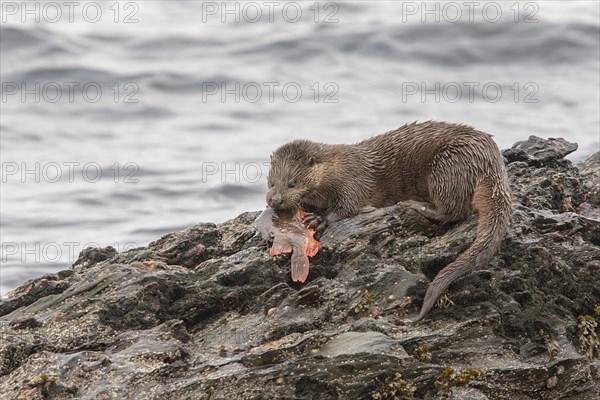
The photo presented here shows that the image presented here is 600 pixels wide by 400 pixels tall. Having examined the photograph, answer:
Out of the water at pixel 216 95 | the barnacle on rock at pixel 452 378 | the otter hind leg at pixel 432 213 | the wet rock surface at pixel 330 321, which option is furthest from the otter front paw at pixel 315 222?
the water at pixel 216 95

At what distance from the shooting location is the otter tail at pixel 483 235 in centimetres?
563

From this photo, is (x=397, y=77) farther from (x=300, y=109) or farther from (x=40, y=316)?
(x=40, y=316)

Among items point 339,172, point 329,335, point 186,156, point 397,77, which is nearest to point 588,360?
point 329,335

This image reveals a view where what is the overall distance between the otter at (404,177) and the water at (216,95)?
511 cm

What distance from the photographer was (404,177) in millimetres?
7227

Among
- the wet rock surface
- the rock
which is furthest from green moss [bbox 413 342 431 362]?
the rock

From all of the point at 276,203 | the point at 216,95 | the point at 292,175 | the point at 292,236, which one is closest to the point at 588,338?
the point at 292,236

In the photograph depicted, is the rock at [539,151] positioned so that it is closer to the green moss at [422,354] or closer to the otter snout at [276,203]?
the otter snout at [276,203]

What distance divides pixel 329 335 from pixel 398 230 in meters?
1.12

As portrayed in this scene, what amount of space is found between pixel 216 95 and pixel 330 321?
13778 mm

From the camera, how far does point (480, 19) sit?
21.4 meters

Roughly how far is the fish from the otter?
0.09m

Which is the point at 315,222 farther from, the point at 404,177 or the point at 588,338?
the point at 588,338

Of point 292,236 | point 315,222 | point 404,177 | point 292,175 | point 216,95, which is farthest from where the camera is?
point 216,95
